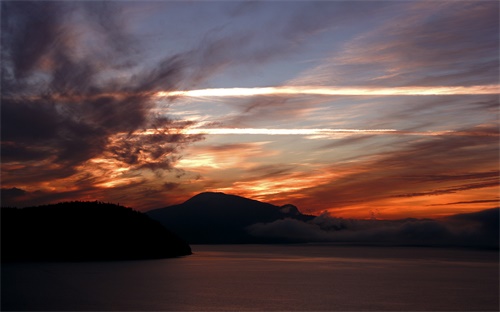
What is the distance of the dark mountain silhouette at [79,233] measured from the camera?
147 metres

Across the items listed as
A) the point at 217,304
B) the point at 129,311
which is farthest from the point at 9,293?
the point at 217,304

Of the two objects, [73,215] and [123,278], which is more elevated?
[73,215]

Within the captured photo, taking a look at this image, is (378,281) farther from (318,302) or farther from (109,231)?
(109,231)

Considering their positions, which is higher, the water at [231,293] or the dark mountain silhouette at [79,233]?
the dark mountain silhouette at [79,233]

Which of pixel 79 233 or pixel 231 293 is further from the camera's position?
pixel 79 233

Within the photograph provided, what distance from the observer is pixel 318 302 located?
222 feet

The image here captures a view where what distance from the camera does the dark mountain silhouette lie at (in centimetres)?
14712

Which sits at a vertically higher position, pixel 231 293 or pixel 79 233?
pixel 79 233

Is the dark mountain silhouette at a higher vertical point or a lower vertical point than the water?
higher

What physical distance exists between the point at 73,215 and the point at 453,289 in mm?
116831

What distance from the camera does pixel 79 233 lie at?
6181 inches

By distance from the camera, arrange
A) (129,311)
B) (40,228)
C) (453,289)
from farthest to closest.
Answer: (40,228) → (453,289) → (129,311)

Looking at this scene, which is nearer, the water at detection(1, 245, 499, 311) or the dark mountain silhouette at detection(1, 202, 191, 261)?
the water at detection(1, 245, 499, 311)

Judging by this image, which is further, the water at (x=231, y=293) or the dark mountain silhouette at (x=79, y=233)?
the dark mountain silhouette at (x=79, y=233)
